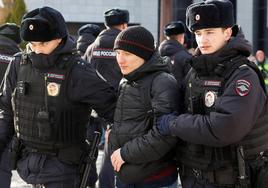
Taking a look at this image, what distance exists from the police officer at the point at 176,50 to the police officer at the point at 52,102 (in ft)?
9.06

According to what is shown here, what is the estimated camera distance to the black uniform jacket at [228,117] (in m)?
2.67

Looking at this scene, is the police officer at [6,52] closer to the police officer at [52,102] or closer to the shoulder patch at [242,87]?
the police officer at [52,102]

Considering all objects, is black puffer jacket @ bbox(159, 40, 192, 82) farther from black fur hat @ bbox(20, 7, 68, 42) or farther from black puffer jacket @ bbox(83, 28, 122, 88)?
black fur hat @ bbox(20, 7, 68, 42)

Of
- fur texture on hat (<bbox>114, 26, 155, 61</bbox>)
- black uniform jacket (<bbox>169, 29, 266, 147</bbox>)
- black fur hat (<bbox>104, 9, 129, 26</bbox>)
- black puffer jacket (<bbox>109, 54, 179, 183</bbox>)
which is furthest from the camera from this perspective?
black fur hat (<bbox>104, 9, 129, 26</bbox>)

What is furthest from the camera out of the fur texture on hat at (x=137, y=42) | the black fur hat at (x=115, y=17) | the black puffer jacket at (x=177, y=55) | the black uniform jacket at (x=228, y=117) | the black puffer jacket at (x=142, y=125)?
the black puffer jacket at (x=177, y=55)

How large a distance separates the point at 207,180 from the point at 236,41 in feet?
2.70

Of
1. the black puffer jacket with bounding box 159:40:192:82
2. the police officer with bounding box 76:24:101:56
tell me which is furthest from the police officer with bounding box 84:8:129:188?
the police officer with bounding box 76:24:101:56

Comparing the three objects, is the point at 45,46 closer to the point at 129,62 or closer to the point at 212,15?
the point at 129,62

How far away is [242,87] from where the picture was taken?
2.70m

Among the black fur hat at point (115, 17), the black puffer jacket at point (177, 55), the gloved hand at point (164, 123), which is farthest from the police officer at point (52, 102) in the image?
the black puffer jacket at point (177, 55)

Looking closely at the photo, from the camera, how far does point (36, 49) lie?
131 inches

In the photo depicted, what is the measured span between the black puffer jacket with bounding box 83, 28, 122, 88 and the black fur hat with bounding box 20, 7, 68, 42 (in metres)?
2.29

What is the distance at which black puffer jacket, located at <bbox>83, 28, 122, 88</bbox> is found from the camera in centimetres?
559

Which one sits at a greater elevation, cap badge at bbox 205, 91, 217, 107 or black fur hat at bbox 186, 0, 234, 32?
black fur hat at bbox 186, 0, 234, 32
